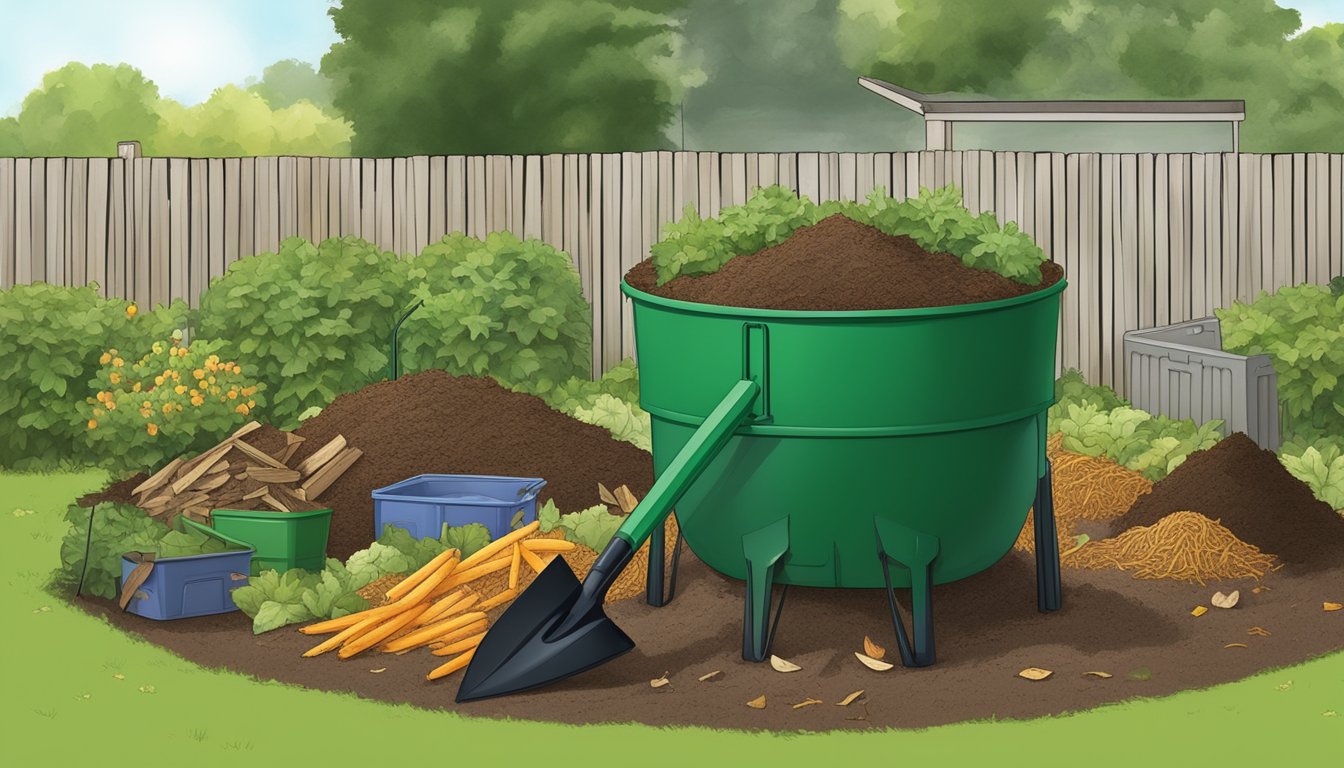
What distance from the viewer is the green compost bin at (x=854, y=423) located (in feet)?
25.0

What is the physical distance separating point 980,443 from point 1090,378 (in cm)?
586

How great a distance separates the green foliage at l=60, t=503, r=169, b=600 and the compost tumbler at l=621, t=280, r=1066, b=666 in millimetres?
Result: 2546

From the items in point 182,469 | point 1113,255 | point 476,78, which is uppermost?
point 476,78

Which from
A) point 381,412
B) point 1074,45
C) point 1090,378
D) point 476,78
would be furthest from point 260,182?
point 1074,45

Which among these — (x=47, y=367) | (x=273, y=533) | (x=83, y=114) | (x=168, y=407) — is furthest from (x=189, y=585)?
(x=83, y=114)

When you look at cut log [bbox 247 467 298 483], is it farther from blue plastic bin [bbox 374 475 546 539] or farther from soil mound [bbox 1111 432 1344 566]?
soil mound [bbox 1111 432 1344 566]

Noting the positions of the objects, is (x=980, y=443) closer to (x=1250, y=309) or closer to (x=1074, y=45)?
(x=1250, y=309)

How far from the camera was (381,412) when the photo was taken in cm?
1046

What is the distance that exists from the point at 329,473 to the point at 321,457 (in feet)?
0.33

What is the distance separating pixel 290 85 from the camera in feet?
137

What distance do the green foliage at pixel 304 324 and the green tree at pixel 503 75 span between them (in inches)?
626

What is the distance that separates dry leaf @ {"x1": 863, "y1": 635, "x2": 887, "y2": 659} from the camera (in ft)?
26.0

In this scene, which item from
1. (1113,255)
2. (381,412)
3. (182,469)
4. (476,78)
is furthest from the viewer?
(476,78)

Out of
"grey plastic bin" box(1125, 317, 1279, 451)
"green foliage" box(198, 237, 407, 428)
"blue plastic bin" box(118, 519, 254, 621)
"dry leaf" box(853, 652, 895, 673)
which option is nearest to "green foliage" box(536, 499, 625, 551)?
"blue plastic bin" box(118, 519, 254, 621)
